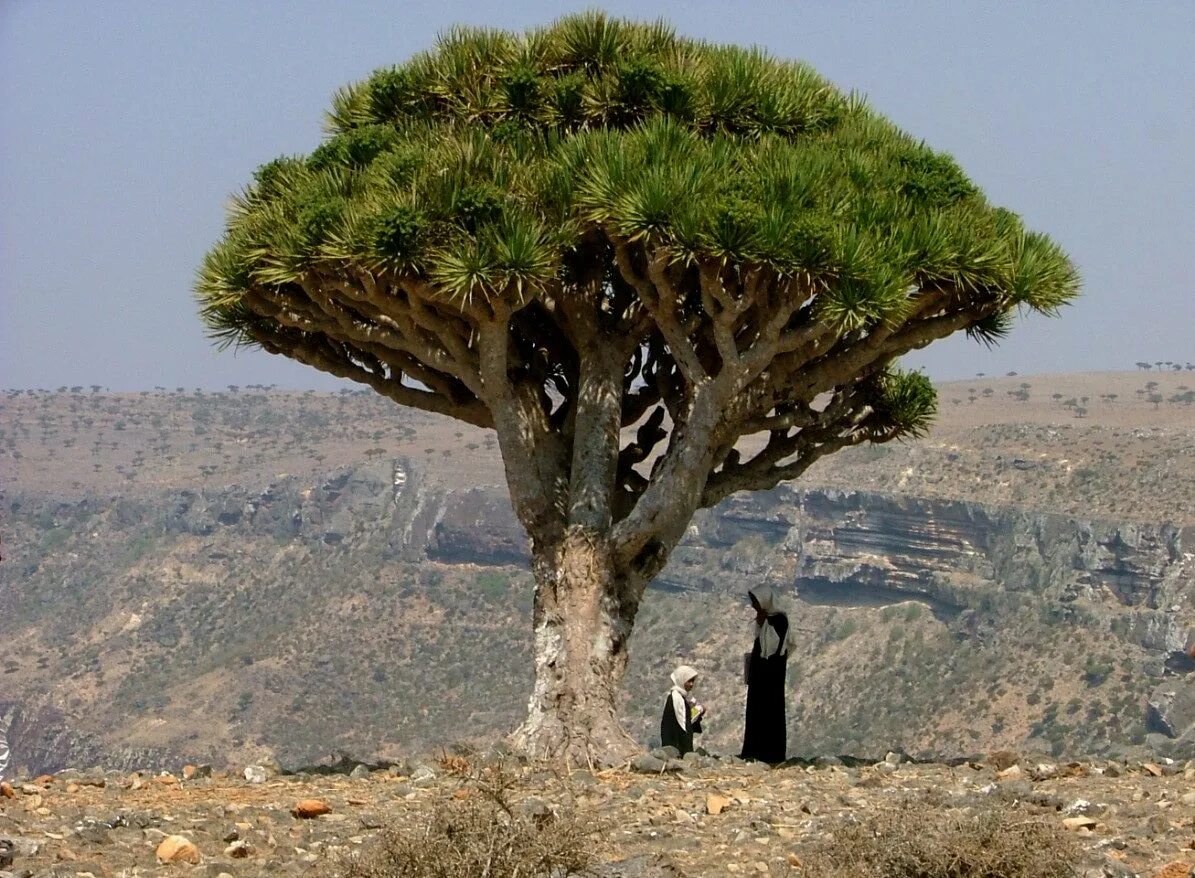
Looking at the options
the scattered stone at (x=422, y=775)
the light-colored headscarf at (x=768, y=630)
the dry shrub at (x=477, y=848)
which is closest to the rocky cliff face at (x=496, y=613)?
the light-colored headscarf at (x=768, y=630)

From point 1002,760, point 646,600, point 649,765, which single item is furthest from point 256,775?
point 646,600

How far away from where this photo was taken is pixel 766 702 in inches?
460

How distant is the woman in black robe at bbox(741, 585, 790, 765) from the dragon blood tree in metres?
0.86

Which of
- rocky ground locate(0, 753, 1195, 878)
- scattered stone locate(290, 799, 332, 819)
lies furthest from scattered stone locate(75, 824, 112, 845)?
scattered stone locate(290, 799, 332, 819)

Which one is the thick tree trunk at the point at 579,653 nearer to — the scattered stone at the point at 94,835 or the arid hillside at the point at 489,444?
the scattered stone at the point at 94,835

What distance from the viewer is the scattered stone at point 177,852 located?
6.66 meters

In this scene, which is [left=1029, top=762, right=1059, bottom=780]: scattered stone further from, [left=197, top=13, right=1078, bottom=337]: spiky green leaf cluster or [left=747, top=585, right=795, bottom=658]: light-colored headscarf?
[left=197, top=13, right=1078, bottom=337]: spiky green leaf cluster

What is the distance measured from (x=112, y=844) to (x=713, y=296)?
5.18 m

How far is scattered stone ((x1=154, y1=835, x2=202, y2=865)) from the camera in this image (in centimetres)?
666

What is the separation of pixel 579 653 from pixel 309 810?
3235 millimetres

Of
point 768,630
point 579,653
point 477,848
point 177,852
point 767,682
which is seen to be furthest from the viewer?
point 767,682

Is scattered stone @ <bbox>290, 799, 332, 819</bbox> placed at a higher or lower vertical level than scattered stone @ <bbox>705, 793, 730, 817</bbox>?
lower

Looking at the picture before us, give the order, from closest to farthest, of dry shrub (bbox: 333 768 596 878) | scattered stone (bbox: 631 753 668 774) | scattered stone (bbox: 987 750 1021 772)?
dry shrub (bbox: 333 768 596 878)
scattered stone (bbox: 631 753 668 774)
scattered stone (bbox: 987 750 1021 772)

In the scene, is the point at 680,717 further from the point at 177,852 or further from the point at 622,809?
the point at 177,852
